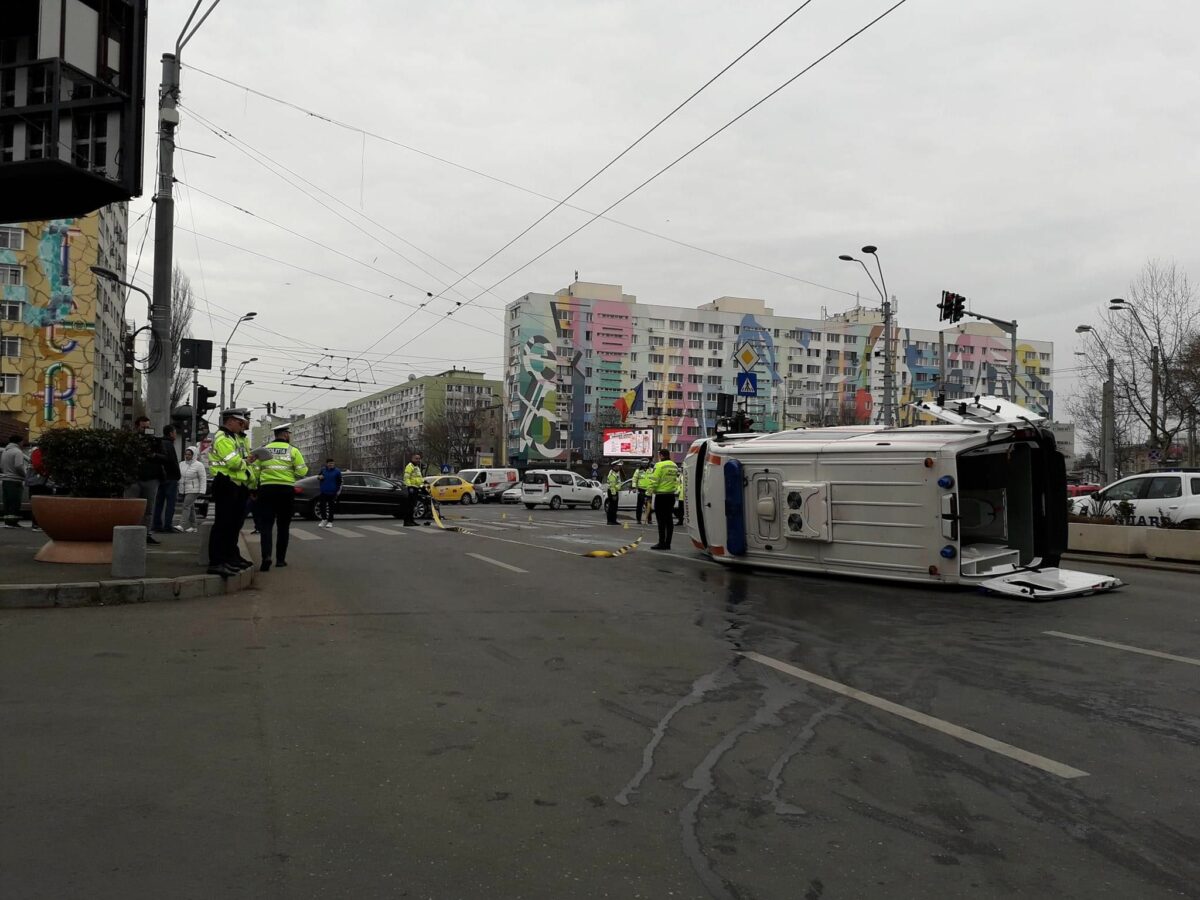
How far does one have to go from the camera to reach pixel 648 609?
30.1ft

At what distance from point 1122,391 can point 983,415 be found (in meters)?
27.8

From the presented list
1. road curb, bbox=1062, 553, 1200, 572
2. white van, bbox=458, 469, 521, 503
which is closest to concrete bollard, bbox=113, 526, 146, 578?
road curb, bbox=1062, 553, 1200, 572

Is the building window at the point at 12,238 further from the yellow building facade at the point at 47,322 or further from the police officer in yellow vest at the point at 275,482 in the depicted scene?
the police officer in yellow vest at the point at 275,482

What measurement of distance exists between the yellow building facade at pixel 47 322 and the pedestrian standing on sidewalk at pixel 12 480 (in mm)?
39777

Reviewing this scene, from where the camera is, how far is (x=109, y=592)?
8617mm

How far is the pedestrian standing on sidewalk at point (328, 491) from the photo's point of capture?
74.8 feet

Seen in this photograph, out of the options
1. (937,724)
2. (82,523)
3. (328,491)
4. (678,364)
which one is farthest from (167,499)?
(678,364)

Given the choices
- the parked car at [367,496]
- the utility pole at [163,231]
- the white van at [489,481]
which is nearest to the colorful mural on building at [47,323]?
the white van at [489,481]

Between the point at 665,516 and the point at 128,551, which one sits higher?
the point at 665,516

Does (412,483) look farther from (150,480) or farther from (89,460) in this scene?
(89,460)

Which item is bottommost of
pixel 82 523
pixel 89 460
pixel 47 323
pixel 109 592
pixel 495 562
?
pixel 495 562

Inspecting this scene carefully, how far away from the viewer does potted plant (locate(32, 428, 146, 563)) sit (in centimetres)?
995

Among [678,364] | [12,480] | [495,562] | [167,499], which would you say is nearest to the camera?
[495,562]

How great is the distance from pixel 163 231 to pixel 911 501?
1155 centimetres
